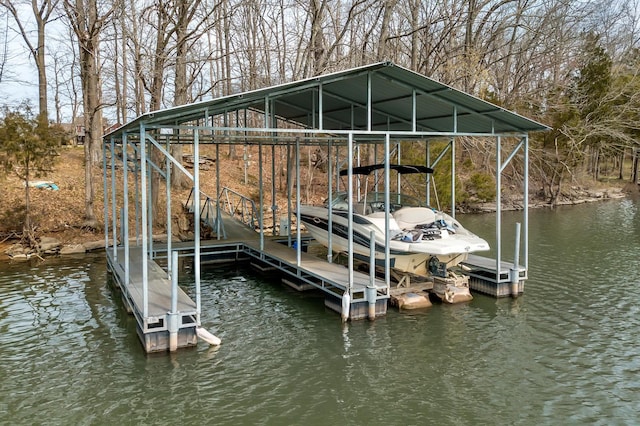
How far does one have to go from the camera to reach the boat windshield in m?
11.7

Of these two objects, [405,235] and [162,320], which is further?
[405,235]

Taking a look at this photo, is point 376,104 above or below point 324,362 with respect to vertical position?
above

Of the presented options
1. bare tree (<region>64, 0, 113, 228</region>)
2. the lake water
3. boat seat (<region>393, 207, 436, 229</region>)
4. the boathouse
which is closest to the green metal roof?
the boathouse

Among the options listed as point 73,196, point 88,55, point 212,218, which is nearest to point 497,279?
point 212,218

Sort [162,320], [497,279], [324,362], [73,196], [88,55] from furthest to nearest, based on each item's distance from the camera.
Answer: [73,196] → [88,55] → [497,279] → [162,320] → [324,362]

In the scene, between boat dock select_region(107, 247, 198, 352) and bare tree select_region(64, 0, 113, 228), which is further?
bare tree select_region(64, 0, 113, 228)

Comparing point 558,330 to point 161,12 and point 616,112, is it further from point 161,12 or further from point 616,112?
point 616,112

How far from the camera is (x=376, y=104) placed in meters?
11.5

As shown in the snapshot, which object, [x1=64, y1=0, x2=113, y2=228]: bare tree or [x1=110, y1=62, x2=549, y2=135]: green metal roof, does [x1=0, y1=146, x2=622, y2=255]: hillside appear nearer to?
[x1=64, y1=0, x2=113, y2=228]: bare tree

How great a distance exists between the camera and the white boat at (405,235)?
1012 cm

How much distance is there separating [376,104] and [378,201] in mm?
2164

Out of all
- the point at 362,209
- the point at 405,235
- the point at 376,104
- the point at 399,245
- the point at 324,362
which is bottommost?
the point at 324,362

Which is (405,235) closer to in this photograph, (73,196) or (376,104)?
(376,104)

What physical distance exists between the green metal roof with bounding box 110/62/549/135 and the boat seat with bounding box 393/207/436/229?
1758mm
